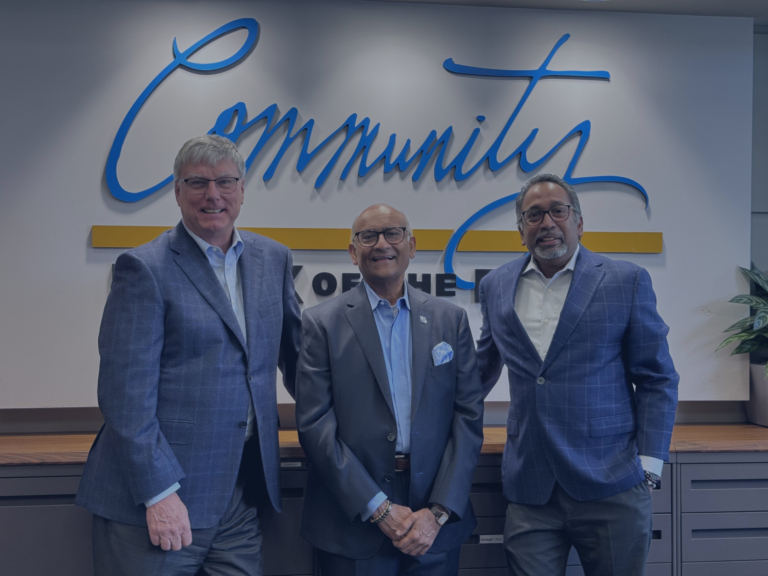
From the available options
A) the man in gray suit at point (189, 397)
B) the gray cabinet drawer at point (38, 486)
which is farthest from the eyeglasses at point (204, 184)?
the gray cabinet drawer at point (38, 486)

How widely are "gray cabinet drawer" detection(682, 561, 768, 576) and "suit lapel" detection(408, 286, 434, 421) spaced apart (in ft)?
5.70

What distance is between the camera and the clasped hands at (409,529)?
190cm

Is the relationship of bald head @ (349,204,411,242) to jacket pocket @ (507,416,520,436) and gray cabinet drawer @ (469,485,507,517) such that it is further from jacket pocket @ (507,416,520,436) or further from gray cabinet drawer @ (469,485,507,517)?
gray cabinet drawer @ (469,485,507,517)

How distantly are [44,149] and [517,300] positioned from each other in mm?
2552

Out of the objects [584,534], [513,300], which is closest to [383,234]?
[513,300]

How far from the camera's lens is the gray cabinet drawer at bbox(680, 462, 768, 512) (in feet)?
8.77

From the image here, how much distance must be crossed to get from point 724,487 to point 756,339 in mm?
982

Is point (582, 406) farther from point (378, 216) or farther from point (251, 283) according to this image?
point (251, 283)

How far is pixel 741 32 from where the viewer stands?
3.41m

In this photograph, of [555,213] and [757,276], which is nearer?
[555,213]

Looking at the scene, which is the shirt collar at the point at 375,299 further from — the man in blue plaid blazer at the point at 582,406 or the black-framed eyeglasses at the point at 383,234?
the man in blue plaid blazer at the point at 582,406

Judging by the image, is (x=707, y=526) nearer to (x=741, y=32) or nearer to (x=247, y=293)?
(x=247, y=293)

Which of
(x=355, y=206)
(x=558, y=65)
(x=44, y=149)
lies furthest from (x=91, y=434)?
(x=558, y=65)

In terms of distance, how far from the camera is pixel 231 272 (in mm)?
1980
